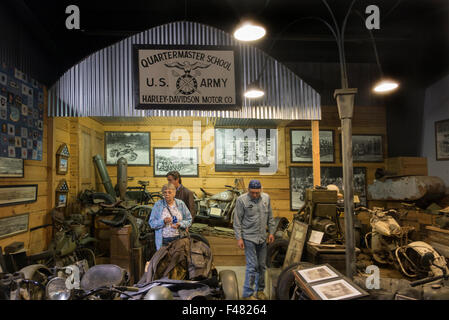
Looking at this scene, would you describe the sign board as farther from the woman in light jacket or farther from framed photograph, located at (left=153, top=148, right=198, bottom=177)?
framed photograph, located at (left=153, top=148, right=198, bottom=177)

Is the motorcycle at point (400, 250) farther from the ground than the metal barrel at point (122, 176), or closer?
closer

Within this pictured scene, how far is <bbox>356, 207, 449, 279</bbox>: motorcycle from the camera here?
4969 millimetres

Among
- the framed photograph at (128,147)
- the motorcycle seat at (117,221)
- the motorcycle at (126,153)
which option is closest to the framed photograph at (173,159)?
the framed photograph at (128,147)

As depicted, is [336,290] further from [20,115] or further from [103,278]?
[20,115]

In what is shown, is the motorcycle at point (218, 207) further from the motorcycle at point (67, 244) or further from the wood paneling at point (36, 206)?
the wood paneling at point (36, 206)

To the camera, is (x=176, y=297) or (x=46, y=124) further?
(x=46, y=124)

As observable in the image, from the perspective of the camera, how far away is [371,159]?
351 inches

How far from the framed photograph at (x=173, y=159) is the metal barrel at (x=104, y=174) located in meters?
1.18

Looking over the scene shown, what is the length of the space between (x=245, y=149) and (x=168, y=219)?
4.28 m

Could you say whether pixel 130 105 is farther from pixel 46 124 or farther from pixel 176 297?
pixel 176 297

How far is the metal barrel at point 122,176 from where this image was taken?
7.41 meters

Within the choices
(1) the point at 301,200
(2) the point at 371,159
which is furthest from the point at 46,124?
(2) the point at 371,159

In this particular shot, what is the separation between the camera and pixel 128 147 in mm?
7887

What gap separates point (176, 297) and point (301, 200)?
6.11 metres
